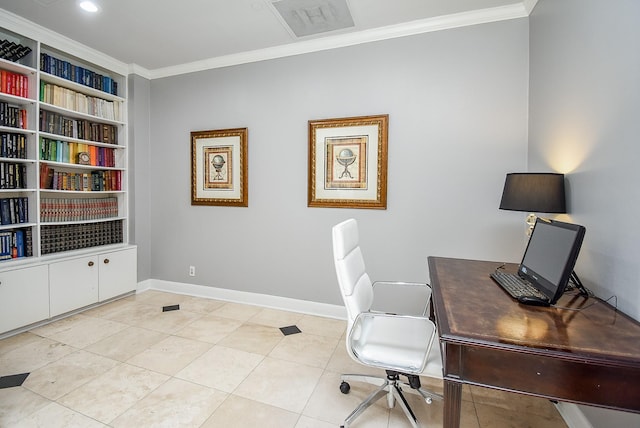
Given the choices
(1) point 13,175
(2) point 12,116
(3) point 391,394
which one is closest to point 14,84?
(2) point 12,116

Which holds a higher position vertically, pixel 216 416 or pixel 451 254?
pixel 451 254

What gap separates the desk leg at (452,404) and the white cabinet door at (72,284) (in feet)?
11.1

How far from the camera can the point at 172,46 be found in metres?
2.96

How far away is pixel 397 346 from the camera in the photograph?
4.84 feet

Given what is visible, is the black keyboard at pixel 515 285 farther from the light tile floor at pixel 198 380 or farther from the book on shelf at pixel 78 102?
the book on shelf at pixel 78 102

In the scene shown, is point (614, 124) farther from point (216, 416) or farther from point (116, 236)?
point (116, 236)

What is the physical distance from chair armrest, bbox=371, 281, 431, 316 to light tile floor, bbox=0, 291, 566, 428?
1.46ft

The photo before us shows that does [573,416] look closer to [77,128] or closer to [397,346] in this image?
[397,346]

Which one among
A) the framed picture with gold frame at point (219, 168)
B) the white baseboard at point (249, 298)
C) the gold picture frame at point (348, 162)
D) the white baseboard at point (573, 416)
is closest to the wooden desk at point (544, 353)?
the white baseboard at point (573, 416)

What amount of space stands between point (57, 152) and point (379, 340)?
3464 millimetres

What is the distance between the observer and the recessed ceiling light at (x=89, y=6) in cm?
228

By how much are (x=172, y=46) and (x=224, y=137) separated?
3.33 feet

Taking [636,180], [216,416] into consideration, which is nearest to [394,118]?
[636,180]

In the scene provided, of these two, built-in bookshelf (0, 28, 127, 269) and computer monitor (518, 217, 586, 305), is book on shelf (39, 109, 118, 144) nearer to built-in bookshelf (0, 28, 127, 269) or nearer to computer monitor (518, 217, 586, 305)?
built-in bookshelf (0, 28, 127, 269)
